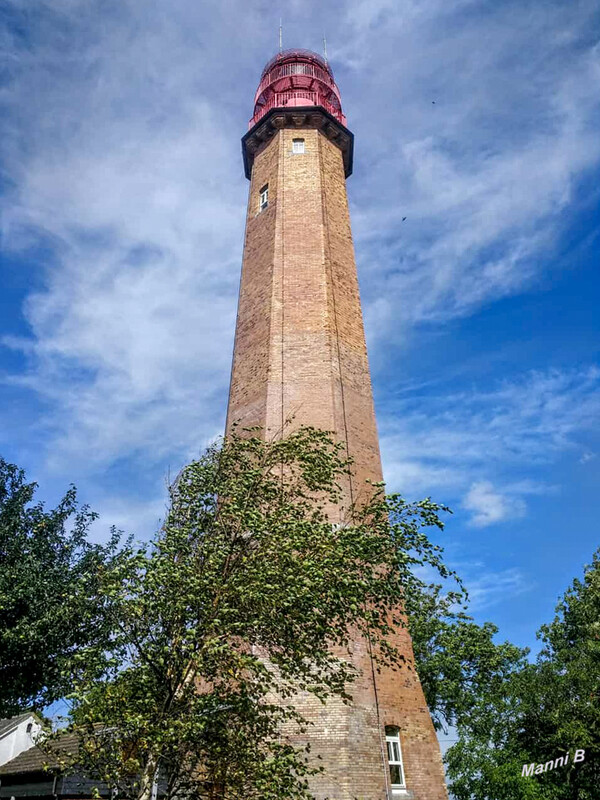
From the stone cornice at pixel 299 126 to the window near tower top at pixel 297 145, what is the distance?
0.69 metres

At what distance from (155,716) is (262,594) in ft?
7.07

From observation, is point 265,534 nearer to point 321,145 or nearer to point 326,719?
point 326,719

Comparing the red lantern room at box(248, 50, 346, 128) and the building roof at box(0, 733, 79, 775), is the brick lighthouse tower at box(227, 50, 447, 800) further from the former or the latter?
Result: the building roof at box(0, 733, 79, 775)

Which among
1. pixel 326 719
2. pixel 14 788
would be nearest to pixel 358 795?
pixel 326 719

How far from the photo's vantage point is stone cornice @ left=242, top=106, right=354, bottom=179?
22.9 m

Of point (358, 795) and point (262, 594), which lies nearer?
point (262, 594)

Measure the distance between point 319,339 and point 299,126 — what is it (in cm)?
993

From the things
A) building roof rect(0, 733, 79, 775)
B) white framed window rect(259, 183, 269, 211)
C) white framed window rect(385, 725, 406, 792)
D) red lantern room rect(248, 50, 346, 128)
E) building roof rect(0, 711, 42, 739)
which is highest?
red lantern room rect(248, 50, 346, 128)

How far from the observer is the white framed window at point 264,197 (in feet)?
71.1

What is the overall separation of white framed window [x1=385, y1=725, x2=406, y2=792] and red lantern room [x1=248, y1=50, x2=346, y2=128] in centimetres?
2082

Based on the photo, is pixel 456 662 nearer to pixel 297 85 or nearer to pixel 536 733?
pixel 536 733

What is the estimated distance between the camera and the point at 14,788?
1752 cm

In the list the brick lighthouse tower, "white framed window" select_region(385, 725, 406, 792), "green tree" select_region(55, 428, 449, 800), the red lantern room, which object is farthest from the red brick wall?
"green tree" select_region(55, 428, 449, 800)

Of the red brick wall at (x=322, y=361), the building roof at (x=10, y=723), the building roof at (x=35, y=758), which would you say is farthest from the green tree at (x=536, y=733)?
the building roof at (x=10, y=723)
